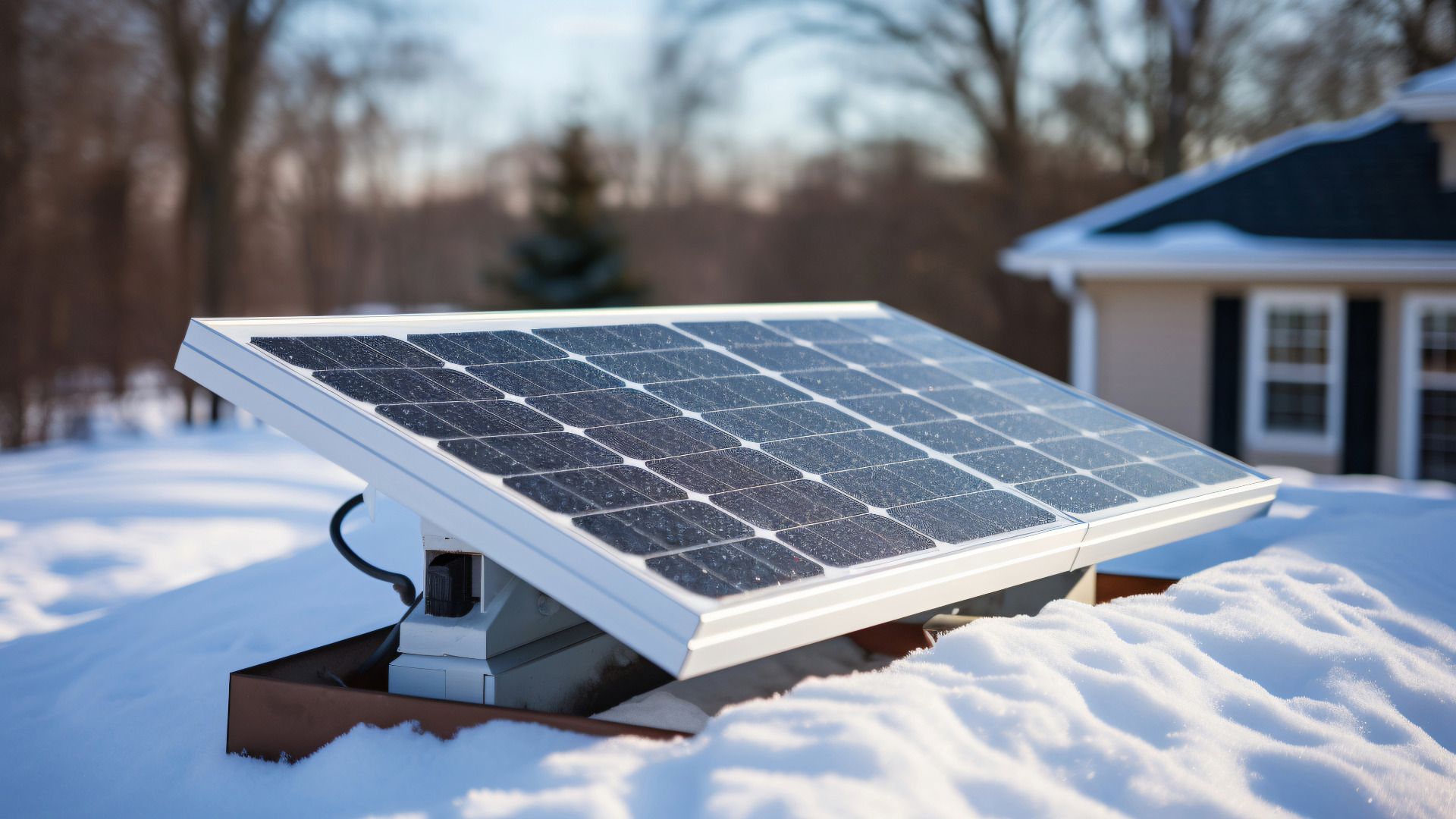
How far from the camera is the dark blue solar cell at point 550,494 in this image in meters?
3.15

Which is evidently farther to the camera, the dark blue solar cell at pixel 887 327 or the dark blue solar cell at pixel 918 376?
the dark blue solar cell at pixel 887 327

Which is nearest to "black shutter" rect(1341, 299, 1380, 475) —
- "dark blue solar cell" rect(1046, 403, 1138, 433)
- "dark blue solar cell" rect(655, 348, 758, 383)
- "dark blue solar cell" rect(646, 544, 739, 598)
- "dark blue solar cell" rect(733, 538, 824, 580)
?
"dark blue solar cell" rect(1046, 403, 1138, 433)

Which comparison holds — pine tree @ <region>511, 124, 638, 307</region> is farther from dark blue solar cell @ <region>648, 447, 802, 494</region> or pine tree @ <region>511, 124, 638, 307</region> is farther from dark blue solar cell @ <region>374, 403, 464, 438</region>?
dark blue solar cell @ <region>374, 403, 464, 438</region>

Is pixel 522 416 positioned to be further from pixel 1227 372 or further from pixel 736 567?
pixel 1227 372

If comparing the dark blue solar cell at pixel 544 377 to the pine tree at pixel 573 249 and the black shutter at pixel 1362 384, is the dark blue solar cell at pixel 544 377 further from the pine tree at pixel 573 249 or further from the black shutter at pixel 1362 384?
the pine tree at pixel 573 249

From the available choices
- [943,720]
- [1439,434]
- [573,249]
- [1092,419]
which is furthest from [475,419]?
[573,249]

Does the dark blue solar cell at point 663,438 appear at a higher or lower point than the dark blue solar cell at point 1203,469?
higher

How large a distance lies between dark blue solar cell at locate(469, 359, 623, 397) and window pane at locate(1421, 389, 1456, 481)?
1239 centimetres

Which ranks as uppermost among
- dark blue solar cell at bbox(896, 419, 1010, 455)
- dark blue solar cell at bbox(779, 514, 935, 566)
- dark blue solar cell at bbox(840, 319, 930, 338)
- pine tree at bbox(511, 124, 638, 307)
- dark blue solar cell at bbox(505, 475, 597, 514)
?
pine tree at bbox(511, 124, 638, 307)

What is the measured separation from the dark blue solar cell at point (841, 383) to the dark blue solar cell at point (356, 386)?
2.10 meters

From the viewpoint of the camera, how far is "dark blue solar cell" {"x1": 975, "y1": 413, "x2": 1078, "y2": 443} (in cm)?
520

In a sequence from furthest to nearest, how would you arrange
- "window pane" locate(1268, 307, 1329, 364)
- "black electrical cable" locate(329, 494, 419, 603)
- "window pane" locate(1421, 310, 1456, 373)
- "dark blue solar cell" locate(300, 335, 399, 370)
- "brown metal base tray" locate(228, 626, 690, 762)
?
"window pane" locate(1268, 307, 1329, 364) → "window pane" locate(1421, 310, 1456, 373) → "black electrical cable" locate(329, 494, 419, 603) → "dark blue solar cell" locate(300, 335, 399, 370) → "brown metal base tray" locate(228, 626, 690, 762)

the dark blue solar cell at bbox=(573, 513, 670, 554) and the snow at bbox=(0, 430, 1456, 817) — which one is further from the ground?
the dark blue solar cell at bbox=(573, 513, 670, 554)

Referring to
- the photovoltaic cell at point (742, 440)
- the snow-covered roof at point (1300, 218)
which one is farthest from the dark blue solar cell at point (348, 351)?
the snow-covered roof at point (1300, 218)
